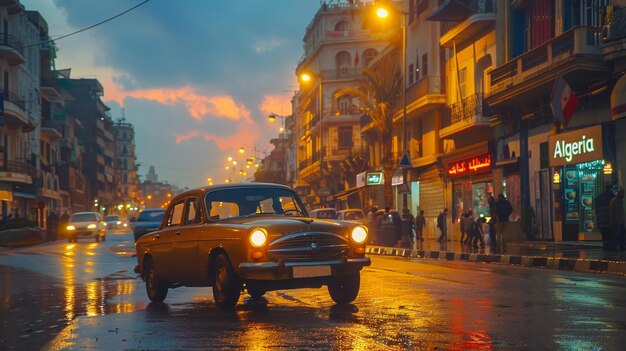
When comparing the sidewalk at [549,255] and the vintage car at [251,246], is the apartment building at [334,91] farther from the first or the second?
the vintage car at [251,246]

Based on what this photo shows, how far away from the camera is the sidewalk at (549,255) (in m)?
19.9

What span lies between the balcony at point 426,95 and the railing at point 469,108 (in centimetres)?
232

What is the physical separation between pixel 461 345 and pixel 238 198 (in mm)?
5138

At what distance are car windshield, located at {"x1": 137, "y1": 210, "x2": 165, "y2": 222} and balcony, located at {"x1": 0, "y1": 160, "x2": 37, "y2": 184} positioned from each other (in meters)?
27.9

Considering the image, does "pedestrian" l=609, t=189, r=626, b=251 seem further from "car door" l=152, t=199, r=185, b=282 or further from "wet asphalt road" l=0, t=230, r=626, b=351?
"car door" l=152, t=199, r=185, b=282

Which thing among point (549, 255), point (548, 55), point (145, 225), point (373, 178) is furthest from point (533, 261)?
point (373, 178)

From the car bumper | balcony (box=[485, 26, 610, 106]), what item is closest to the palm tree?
balcony (box=[485, 26, 610, 106])

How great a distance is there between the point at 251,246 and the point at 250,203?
1.56 meters

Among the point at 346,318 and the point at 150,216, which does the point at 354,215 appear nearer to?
the point at 150,216

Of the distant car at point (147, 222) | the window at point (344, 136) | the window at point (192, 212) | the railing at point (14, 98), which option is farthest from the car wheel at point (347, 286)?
the window at point (344, 136)

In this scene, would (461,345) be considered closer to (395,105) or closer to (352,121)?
(395,105)

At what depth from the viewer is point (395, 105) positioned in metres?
50.6

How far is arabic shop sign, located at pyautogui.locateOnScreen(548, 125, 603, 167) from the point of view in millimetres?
26984

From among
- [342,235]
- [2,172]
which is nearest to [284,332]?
[342,235]
